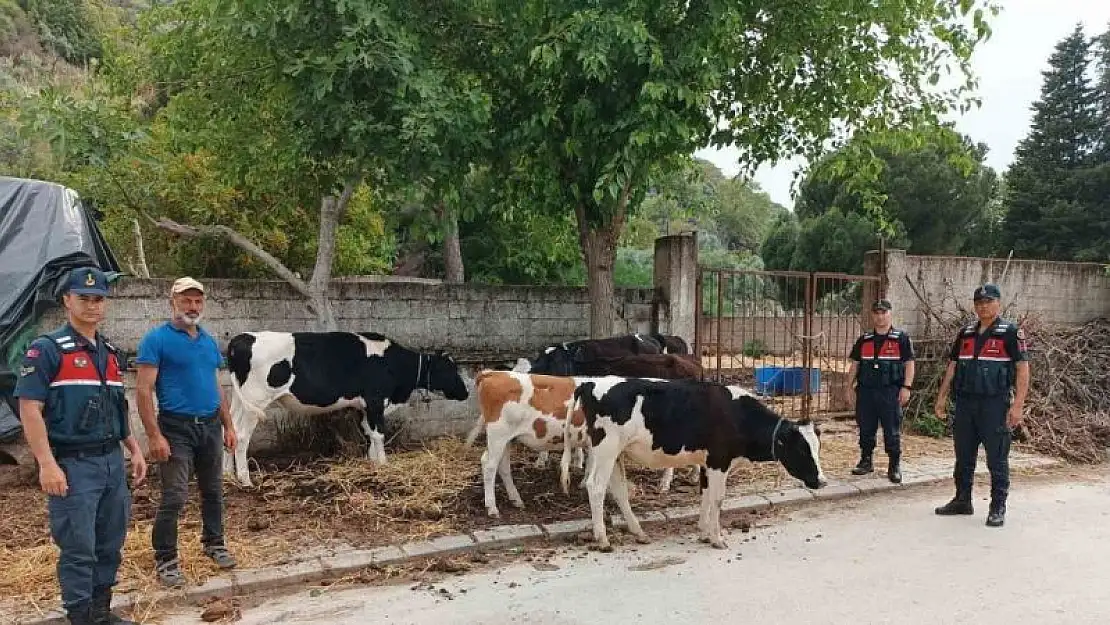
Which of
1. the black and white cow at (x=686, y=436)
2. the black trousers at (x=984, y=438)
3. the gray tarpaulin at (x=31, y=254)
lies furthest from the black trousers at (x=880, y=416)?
the gray tarpaulin at (x=31, y=254)

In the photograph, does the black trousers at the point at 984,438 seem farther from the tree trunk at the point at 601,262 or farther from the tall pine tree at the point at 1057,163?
the tall pine tree at the point at 1057,163

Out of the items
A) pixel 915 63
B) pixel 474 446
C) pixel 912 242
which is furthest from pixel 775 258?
pixel 474 446

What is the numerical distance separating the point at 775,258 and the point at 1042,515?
66.9ft

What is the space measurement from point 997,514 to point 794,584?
2.45 m

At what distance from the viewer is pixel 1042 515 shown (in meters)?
6.25

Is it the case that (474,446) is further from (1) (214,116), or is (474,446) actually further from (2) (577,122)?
(1) (214,116)

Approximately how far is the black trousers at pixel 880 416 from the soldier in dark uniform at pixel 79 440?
21.6 ft

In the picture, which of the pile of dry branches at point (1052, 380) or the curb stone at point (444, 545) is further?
the pile of dry branches at point (1052, 380)

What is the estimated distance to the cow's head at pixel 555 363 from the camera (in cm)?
747

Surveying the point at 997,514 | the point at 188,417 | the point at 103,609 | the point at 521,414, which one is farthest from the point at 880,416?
the point at 103,609

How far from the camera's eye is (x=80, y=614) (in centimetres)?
357

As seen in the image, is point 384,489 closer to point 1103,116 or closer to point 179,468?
point 179,468

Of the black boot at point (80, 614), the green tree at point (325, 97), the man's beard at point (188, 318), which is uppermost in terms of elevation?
the green tree at point (325, 97)

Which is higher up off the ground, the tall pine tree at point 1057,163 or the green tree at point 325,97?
the tall pine tree at point 1057,163
